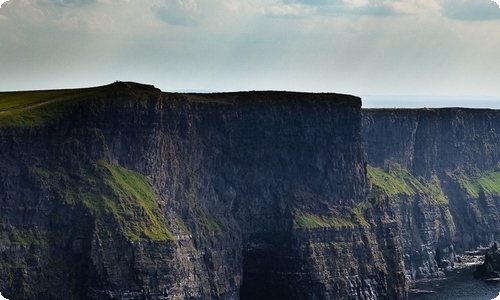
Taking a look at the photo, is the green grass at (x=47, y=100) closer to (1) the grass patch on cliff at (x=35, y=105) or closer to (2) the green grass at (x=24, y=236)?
(1) the grass patch on cliff at (x=35, y=105)

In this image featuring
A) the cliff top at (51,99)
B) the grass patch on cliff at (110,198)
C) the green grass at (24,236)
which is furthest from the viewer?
the cliff top at (51,99)

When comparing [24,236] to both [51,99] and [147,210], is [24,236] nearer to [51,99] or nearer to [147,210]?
[147,210]

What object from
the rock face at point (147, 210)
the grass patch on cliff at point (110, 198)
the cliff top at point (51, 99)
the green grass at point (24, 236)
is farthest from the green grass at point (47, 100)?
the green grass at point (24, 236)

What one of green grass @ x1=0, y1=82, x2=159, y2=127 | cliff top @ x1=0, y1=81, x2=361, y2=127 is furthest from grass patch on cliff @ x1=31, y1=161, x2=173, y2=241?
cliff top @ x1=0, y1=81, x2=361, y2=127

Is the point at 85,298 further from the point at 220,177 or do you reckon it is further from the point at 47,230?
the point at 220,177

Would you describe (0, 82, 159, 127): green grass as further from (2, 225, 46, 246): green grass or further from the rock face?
(2, 225, 46, 246): green grass

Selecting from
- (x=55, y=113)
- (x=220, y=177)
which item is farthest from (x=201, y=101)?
(x=55, y=113)
